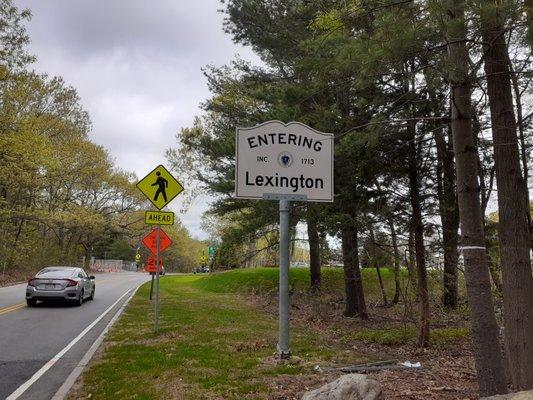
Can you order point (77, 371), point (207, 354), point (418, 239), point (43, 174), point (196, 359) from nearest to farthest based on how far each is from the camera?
point (77, 371)
point (196, 359)
point (207, 354)
point (418, 239)
point (43, 174)

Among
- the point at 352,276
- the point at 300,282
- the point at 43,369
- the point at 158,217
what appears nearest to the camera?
the point at 43,369

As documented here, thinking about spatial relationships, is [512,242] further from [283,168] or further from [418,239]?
[283,168]

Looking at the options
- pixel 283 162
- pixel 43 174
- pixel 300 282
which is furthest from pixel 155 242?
pixel 43 174

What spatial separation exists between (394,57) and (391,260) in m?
6.78

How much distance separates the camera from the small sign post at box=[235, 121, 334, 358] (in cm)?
891

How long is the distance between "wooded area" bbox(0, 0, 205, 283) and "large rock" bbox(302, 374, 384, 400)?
21.1 m

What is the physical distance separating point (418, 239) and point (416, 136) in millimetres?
1954

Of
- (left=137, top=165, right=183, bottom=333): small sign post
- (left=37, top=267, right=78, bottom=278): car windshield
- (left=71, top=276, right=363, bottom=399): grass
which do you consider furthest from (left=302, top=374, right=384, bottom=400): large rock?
(left=37, top=267, right=78, bottom=278): car windshield

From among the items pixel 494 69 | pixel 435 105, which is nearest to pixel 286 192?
pixel 435 105

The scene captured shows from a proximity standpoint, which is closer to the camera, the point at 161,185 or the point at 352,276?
the point at 161,185

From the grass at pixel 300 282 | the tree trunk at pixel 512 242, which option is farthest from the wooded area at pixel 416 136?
the grass at pixel 300 282

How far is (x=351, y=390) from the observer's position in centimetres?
506

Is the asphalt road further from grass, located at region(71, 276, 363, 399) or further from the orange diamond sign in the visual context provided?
the orange diamond sign

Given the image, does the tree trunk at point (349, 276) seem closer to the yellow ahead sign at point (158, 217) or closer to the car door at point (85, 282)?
the yellow ahead sign at point (158, 217)
